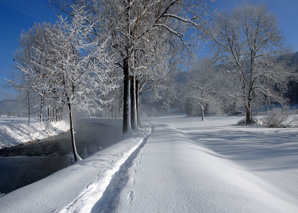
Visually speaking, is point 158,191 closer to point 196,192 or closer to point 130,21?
point 196,192

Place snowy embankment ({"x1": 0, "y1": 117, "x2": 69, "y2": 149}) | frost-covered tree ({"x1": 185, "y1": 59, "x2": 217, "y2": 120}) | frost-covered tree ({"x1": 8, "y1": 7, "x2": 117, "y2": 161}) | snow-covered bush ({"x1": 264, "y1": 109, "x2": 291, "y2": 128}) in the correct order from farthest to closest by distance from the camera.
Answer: frost-covered tree ({"x1": 185, "y1": 59, "x2": 217, "y2": 120})
snow-covered bush ({"x1": 264, "y1": 109, "x2": 291, "y2": 128})
snowy embankment ({"x1": 0, "y1": 117, "x2": 69, "y2": 149})
frost-covered tree ({"x1": 8, "y1": 7, "x2": 117, "y2": 161})

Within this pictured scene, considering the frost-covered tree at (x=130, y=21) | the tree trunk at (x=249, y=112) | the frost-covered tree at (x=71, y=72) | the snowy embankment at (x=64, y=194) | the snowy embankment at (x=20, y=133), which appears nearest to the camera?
the snowy embankment at (x=64, y=194)

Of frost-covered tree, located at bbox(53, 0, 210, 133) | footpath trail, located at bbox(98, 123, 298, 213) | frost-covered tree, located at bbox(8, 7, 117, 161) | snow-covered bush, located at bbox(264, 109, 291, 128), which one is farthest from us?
snow-covered bush, located at bbox(264, 109, 291, 128)

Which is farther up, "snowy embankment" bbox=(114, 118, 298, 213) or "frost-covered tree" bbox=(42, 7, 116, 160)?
"frost-covered tree" bbox=(42, 7, 116, 160)

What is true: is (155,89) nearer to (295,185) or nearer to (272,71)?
(272,71)

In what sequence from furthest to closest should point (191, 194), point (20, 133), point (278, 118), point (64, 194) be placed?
point (20, 133) < point (278, 118) < point (64, 194) < point (191, 194)

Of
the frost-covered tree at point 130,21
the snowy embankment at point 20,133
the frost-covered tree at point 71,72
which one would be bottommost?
the snowy embankment at point 20,133

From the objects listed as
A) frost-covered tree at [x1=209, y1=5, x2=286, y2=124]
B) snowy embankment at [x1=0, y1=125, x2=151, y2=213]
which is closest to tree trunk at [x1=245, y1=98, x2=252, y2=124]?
→ frost-covered tree at [x1=209, y1=5, x2=286, y2=124]

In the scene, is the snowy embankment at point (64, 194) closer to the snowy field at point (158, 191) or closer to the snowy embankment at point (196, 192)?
the snowy field at point (158, 191)

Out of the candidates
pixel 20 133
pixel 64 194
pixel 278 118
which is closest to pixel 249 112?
pixel 278 118

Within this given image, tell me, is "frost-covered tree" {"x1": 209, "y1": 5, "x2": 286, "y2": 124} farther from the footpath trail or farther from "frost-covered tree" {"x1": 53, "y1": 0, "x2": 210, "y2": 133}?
the footpath trail

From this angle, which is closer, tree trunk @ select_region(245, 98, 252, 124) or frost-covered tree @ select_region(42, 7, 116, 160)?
frost-covered tree @ select_region(42, 7, 116, 160)

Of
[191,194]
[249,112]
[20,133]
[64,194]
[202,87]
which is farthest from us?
[202,87]

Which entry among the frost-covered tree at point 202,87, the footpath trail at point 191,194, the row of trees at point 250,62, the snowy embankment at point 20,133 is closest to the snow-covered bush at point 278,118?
the row of trees at point 250,62
